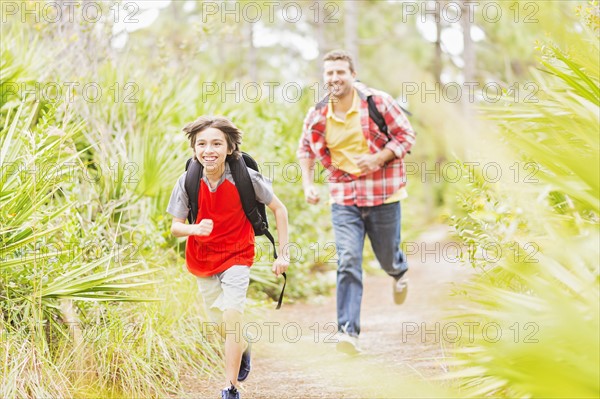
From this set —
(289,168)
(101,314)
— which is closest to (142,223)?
(101,314)

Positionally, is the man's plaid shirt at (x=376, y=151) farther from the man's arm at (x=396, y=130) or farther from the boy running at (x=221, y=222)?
the boy running at (x=221, y=222)

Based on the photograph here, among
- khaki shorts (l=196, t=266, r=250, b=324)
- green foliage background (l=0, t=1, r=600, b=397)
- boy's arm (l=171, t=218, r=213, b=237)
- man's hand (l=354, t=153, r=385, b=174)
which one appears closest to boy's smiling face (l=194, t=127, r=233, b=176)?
boy's arm (l=171, t=218, r=213, b=237)

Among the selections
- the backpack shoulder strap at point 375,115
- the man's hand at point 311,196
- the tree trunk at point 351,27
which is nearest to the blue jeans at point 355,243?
the man's hand at point 311,196

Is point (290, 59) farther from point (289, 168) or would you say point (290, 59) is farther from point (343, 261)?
point (343, 261)

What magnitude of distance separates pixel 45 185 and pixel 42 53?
343 centimetres

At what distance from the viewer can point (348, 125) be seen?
577 centimetres

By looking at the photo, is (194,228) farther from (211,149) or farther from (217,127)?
(217,127)

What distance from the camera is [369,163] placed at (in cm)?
565

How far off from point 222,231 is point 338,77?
5.90ft

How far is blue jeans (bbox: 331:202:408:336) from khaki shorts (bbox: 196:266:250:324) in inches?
53.6

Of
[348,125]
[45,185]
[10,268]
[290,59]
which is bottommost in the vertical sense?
[10,268]

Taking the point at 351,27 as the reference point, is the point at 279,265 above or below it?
below

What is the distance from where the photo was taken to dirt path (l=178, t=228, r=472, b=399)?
4742mm

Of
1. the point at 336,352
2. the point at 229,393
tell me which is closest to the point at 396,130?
the point at 336,352
